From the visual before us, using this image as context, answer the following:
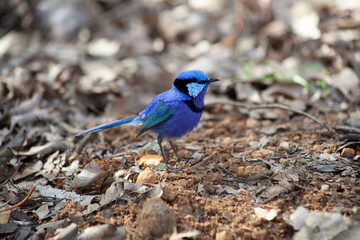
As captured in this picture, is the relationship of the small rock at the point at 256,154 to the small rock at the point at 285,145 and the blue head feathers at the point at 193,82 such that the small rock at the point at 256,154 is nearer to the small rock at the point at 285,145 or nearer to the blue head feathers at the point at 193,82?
the small rock at the point at 285,145

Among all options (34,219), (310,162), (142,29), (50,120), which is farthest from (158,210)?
(142,29)

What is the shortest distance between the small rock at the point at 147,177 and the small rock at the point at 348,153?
1.82 m

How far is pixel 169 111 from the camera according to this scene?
143 inches

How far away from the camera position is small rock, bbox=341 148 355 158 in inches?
123

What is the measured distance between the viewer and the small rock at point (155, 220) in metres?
2.39

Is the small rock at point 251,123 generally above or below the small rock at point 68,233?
below

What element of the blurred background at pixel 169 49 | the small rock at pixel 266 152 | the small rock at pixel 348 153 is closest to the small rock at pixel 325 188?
the small rock at pixel 348 153

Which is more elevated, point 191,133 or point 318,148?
point 191,133

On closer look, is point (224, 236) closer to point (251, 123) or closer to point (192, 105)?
point (192, 105)

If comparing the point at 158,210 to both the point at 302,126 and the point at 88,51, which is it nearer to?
the point at 302,126

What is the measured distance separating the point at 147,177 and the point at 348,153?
1.93m

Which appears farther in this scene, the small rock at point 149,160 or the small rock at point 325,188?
the small rock at point 149,160

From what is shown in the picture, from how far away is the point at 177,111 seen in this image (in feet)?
11.9

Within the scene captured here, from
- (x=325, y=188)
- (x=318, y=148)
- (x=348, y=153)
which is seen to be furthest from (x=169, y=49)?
(x=325, y=188)
